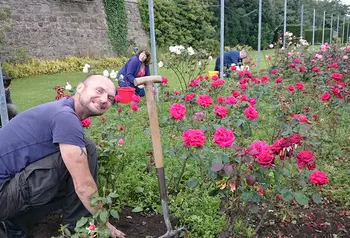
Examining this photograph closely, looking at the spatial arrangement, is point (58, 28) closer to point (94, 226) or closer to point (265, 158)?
point (94, 226)

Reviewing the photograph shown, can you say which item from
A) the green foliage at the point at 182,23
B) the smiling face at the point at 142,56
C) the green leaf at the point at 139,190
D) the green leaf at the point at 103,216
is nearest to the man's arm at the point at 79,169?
the green leaf at the point at 103,216

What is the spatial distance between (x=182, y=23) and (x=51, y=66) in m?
11.4

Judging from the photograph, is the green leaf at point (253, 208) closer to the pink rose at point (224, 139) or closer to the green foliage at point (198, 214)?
the pink rose at point (224, 139)

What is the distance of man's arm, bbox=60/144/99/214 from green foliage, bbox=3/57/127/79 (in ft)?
30.5

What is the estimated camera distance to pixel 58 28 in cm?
1440

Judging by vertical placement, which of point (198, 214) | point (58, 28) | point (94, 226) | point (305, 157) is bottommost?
point (198, 214)

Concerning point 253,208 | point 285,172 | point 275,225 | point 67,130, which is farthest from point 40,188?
point 275,225

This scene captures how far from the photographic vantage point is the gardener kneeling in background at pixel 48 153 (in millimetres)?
1867

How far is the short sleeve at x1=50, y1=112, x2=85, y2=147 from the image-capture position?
6.05 feet

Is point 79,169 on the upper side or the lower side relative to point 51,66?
upper

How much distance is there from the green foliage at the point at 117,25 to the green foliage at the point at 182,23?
2.01 meters

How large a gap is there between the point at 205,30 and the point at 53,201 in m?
22.8

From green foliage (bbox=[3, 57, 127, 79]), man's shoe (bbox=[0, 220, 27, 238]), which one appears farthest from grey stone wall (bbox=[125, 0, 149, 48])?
man's shoe (bbox=[0, 220, 27, 238])

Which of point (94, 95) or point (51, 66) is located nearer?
point (94, 95)
